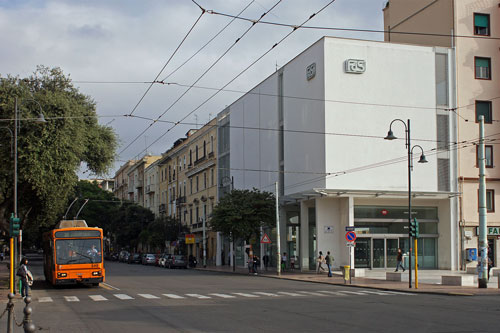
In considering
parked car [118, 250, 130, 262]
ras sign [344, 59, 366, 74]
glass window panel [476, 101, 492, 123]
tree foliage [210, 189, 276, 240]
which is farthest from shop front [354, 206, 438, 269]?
parked car [118, 250, 130, 262]

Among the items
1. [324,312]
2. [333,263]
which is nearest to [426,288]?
[324,312]

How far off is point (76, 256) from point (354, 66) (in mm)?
24507

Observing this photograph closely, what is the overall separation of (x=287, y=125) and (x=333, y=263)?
11778mm

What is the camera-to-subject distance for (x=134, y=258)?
78.0 meters

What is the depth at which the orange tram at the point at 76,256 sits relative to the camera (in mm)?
27422

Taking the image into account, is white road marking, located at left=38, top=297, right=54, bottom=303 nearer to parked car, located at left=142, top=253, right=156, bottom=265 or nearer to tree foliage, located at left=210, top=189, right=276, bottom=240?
tree foliage, located at left=210, top=189, right=276, bottom=240

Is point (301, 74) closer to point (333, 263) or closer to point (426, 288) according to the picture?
point (333, 263)

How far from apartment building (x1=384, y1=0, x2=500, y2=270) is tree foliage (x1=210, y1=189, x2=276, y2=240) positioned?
1411 cm

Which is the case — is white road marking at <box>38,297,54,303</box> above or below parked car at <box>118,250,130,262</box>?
above

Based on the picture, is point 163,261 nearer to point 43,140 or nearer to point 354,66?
point 354,66

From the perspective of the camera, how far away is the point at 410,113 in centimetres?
4447

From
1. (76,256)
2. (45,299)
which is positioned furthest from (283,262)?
(45,299)

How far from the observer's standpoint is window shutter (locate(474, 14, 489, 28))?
1807 inches

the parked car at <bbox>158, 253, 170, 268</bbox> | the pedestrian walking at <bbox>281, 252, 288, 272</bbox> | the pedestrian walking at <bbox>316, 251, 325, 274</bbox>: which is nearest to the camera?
the pedestrian walking at <bbox>316, 251, 325, 274</bbox>
